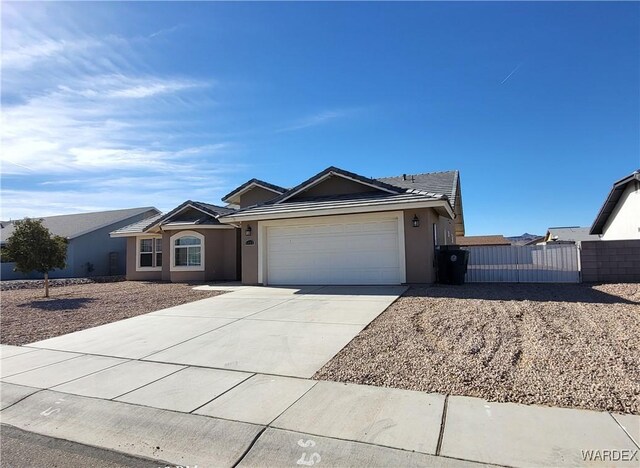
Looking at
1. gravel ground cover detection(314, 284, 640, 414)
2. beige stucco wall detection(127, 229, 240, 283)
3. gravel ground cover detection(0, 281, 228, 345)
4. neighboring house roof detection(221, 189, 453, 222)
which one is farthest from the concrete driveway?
beige stucco wall detection(127, 229, 240, 283)

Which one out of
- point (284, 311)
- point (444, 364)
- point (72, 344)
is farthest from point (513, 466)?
point (72, 344)

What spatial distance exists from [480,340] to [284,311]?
4581mm

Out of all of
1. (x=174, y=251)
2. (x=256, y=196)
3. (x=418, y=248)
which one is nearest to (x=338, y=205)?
(x=418, y=248)

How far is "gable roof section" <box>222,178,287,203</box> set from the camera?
64.5 ft

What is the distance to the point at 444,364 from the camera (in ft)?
17.3

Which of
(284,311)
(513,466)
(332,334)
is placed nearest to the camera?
(513,466)

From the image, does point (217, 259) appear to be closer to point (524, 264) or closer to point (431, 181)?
point (431, 181)

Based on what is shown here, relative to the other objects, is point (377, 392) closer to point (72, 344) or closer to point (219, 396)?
point (219, 396)

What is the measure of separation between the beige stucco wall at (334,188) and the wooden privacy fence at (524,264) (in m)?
4.81

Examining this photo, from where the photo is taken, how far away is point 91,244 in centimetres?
2911

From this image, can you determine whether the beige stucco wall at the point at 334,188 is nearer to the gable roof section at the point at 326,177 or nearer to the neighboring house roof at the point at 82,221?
the gable roof section at the point at 326,177

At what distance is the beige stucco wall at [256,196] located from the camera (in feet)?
66.4

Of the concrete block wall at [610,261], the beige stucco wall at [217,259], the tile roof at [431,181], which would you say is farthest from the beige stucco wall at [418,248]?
the beige stucco wall at [217,259]

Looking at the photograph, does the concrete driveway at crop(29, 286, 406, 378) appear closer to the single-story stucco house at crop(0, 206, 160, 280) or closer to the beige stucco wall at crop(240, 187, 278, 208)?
the beige stucco wall at crop(240, 187, 278, 208)
